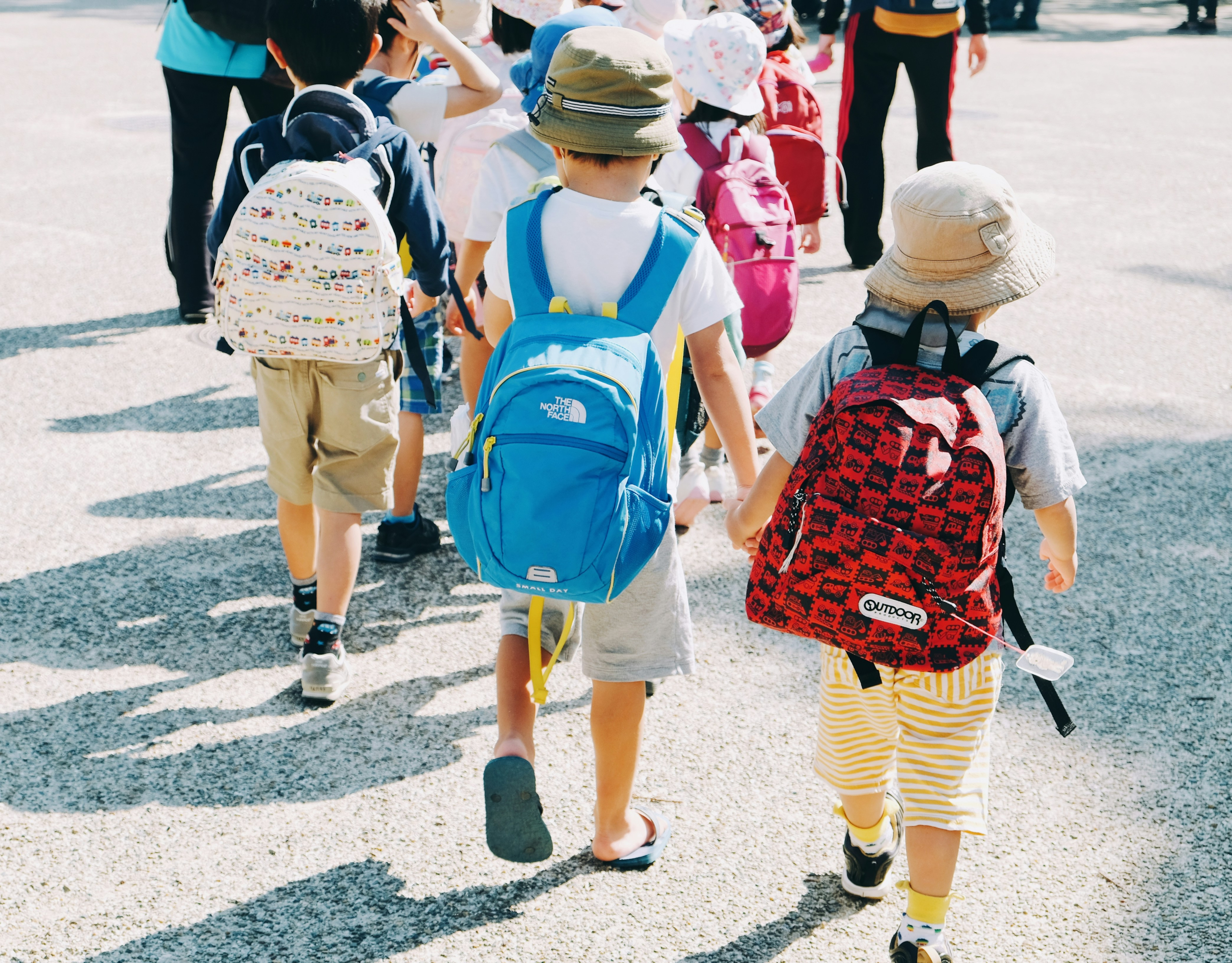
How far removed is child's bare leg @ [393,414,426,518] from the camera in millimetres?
3945

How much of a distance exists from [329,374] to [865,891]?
5.78 feet

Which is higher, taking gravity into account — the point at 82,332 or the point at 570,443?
the point at 570,443

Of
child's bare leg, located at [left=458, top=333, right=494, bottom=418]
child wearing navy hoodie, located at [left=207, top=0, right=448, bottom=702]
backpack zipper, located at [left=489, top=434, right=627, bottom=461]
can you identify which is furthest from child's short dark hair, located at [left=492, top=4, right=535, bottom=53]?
backpack zipper, located at [left=489, top=434, right=627, bottom=461]

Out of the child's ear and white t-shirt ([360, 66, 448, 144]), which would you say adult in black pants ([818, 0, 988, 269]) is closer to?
white t-shirt ([360, 66, 448, 144])

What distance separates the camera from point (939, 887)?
7.65 ft

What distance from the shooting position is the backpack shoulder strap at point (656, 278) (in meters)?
2.39

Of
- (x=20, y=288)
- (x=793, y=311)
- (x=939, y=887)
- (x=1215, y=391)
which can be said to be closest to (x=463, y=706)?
(x=939, y=887)

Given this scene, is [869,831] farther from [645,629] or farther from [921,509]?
[921,509]

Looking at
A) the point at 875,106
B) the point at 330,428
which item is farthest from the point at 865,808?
the point at 875,106

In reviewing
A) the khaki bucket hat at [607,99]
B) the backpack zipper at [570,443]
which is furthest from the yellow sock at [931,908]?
the khaki bucket hat at [607,99]

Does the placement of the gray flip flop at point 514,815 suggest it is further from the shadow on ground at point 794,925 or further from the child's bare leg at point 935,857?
the child's bare leg at point 935,857

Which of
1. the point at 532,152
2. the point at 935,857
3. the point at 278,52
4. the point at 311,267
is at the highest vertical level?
the point at 278,52

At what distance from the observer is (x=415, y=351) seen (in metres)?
3.30

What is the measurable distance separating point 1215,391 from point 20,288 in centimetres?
573
